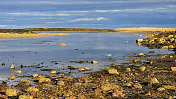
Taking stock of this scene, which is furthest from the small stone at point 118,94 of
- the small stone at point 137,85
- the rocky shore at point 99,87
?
the small stone at point 137,85

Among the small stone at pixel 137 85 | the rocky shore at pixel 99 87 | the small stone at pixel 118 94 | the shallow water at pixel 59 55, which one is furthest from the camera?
the shallow water at pixel 59 55

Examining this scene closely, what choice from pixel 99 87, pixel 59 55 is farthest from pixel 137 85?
pixel 59 55

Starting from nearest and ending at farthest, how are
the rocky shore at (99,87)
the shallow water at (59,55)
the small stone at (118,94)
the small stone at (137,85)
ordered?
1. the small stone at (118,94)
2. the rocky shore at (99,87)
3. the small stone at (137,85)
4. the shallow water at (59,55)

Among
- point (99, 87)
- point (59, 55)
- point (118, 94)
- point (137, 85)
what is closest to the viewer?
point (118, 94)

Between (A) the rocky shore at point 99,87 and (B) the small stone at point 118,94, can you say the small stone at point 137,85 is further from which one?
(B) the small stone at point 118,94

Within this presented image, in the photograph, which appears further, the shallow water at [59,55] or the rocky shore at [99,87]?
the shallow water at [59,55]

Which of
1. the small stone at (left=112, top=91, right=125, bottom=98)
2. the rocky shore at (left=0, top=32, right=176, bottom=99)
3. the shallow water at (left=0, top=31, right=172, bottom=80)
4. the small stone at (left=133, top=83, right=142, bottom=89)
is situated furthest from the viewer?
the shallow water at (left=0, top=31, right=172, bottom=80)

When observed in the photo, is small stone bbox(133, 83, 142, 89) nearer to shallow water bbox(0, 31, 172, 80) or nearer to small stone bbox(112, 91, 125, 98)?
small stone bbox(112, 91, 125, 98)

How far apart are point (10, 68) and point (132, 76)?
9214mm

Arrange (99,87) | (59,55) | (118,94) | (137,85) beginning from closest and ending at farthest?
→ (118,94) → (99,87) → (137,85) → (59,55)

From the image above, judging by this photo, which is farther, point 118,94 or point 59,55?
point 59,55

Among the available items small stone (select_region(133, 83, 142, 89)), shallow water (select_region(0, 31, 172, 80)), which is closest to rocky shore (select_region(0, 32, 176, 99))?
small stone (select_region(133, 83, 142, 89))

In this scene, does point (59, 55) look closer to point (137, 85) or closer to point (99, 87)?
point (99, 87)

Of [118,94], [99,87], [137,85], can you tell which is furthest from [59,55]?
[118,94]
